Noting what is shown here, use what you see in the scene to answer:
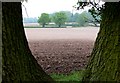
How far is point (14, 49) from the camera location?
182 inches

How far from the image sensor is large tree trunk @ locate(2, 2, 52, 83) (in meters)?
4.48

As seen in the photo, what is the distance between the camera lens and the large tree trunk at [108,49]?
4.76m

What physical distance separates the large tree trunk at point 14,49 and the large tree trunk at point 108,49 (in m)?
0.99

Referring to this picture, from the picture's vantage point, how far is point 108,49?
4.91 m

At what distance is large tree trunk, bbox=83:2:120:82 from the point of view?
476 centimetres

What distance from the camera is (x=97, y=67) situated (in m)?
5.09

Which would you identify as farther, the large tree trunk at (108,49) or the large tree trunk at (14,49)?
the large tree trunk at (108,49)

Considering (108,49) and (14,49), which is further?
(108,49)

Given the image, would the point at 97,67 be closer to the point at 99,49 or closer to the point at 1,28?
the point at 99,49

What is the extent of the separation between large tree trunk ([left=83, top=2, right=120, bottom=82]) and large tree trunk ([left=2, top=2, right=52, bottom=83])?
0.99 m

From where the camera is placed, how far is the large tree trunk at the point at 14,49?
14.7ft

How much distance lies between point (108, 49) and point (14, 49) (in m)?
1.38

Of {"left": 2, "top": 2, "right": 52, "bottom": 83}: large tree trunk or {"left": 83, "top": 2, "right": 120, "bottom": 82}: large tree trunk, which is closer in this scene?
{"left": 2, "top": 2, "right": 52, "bottom": 83}: large tree trunk

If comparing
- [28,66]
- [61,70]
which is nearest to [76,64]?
[61,70]
